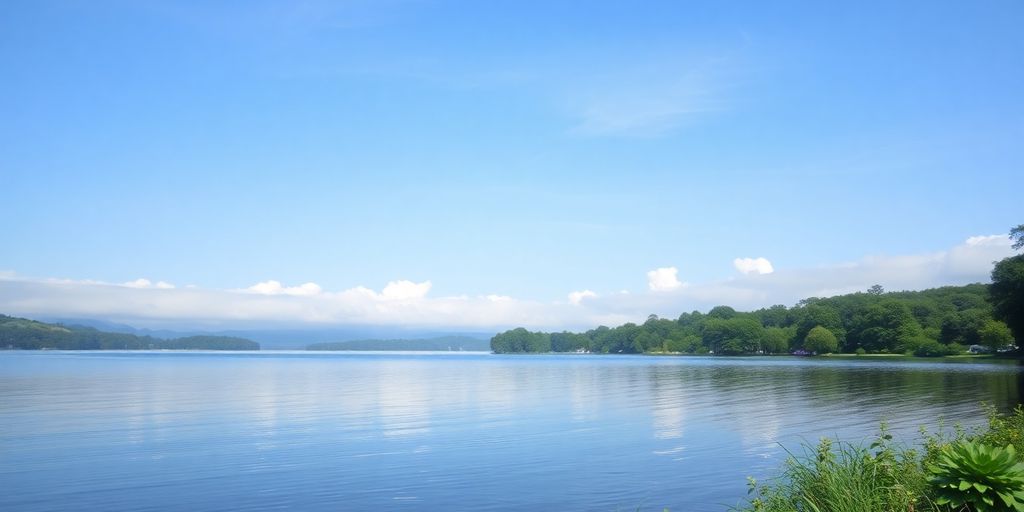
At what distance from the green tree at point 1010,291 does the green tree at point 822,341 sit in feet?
192

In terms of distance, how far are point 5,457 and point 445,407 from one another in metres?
24.4

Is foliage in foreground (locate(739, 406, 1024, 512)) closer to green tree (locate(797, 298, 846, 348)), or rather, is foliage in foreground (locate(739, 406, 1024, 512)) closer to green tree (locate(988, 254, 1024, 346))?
green tree (locate(988, 254, 1024, 346))

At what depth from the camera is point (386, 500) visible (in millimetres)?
19969

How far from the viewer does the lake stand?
2036 cm

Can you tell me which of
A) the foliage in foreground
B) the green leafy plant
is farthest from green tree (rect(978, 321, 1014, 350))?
the green leafy plant

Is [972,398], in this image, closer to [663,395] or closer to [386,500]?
[663,395]

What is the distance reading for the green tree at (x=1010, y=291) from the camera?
324 ft

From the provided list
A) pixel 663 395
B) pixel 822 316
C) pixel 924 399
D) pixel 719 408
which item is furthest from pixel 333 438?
pixel 822 316

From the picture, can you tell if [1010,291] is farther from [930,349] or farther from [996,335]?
[930,349]

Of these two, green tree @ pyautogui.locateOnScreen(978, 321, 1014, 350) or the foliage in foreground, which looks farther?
green tree @ pyautogui.locateOnScreen(978, 321, 1014, 350)

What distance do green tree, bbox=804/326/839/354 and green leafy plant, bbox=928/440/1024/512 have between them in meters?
169

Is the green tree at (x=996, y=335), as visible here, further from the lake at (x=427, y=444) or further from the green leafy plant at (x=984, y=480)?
the green leafy plant at (x=984, y=480)

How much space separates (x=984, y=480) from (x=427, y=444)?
22.4 m

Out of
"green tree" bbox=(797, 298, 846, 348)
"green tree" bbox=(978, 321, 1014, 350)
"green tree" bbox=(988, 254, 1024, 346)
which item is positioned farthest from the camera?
"green tree" bbox=(797, 298, 846, 348)
